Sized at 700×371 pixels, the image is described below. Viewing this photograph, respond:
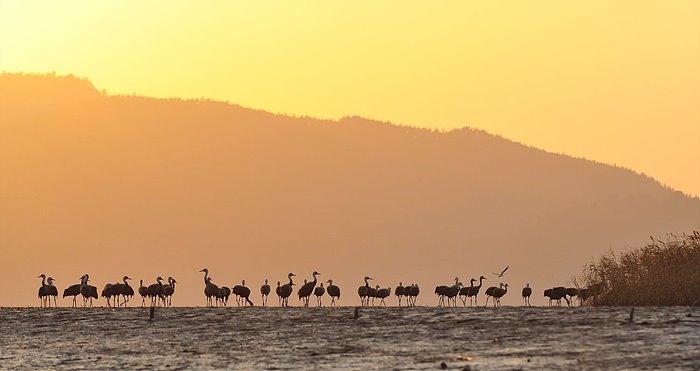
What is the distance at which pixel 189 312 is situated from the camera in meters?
62.1

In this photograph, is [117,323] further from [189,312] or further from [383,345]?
[383,345]

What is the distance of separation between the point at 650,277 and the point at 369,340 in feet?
35.5

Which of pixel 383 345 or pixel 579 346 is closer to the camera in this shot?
pixel 579 346

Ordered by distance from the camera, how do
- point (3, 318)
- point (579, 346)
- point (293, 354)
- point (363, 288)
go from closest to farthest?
1. point (579, 346)
2. point (293, 354)
3. point (3, 318)
4. point (363, 288)

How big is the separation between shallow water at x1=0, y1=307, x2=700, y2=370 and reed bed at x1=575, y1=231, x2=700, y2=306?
8.35 ft

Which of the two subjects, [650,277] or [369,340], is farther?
[650,277]

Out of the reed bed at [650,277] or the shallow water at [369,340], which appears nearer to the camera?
the shallow water at [369,340]

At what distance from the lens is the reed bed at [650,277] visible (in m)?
53.8

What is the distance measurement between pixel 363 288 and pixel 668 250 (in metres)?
27.0

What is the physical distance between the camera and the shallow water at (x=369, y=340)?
4322 cm

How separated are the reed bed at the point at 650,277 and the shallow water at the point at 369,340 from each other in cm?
255

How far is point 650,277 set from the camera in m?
55.5

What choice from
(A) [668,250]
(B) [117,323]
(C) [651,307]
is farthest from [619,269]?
(B) [117,323]

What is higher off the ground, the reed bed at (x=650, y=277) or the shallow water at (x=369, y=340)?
the reed bed at (x=650, y=277)
